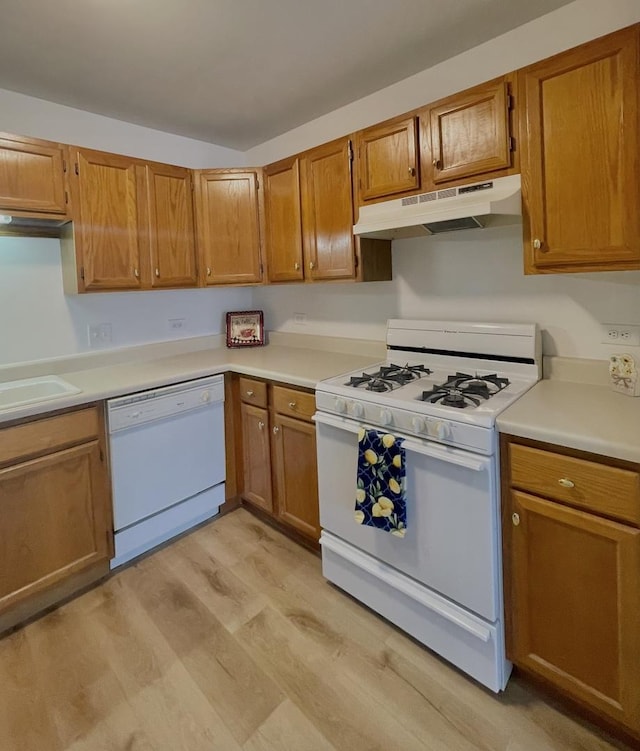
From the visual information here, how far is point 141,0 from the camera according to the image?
1.57 meters

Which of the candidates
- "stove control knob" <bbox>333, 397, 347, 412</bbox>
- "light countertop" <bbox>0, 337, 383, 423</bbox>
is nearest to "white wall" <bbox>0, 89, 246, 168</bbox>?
"light countertop" <bbox>0, 337, 383, 423</bbox>

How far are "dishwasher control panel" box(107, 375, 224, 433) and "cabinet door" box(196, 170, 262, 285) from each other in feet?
2.31

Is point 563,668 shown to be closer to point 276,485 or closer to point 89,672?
point 276,485

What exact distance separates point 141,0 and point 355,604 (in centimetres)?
248

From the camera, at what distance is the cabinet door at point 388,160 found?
Result: 192 cm

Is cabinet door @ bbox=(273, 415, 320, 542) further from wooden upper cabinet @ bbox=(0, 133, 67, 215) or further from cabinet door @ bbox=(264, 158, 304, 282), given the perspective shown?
wooden upper cabinet @ bbox=(0, 133, 67, 215)

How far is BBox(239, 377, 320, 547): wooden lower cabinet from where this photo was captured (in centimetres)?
218

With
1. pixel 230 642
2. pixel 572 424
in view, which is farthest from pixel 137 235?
pixel 572 424

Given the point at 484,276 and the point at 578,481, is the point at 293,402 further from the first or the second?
the point at 578,481

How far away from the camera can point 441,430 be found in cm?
149

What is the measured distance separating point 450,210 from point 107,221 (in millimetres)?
1709

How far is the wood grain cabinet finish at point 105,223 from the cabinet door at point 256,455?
38.0 inches

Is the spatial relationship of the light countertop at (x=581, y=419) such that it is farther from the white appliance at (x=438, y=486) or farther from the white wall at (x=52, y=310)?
the white wall at (x=52, y=310)

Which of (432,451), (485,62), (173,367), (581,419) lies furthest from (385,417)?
(485,62)
